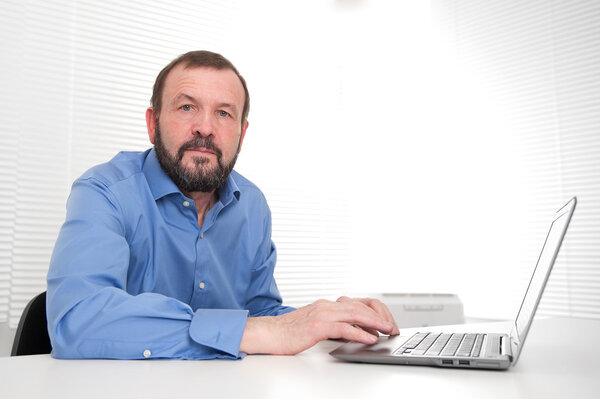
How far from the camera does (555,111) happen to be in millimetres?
2758

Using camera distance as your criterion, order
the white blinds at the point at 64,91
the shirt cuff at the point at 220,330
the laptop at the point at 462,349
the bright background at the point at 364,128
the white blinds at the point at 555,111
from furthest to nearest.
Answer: the white blinds at the point at 555,111, the bright background at the point at 364,128, the white blinds at the point at 64,91, the shirt cuff at the point at 220,330, the laptop at the point at 462,349

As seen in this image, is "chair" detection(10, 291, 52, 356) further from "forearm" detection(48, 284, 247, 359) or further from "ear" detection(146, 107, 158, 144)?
"ear" detection(146, 107, 158, 144)

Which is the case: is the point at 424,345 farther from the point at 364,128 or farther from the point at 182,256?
the point at 364,128

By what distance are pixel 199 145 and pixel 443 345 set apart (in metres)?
0.91

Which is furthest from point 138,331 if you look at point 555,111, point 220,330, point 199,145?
point 555,111

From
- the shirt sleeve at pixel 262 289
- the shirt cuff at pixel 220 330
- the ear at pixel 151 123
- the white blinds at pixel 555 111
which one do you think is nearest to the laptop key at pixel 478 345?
the shirt cuff at pixel 220 330

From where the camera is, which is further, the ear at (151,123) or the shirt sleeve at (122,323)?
the ear at (151,123)

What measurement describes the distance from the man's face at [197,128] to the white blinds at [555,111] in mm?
2082

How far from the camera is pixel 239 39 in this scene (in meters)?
3.01

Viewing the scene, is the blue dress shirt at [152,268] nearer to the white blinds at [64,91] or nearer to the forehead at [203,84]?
the forehead at [203,84]

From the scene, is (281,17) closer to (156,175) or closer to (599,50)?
(599,50)

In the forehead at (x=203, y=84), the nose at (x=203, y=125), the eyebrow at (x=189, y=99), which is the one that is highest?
the forehead at (x=203, y=84)

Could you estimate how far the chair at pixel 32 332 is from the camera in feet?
3.72

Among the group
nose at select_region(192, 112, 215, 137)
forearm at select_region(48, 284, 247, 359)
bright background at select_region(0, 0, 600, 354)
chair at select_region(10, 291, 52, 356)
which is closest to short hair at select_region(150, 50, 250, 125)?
nose at select_region(192, 112, 215, 137)
